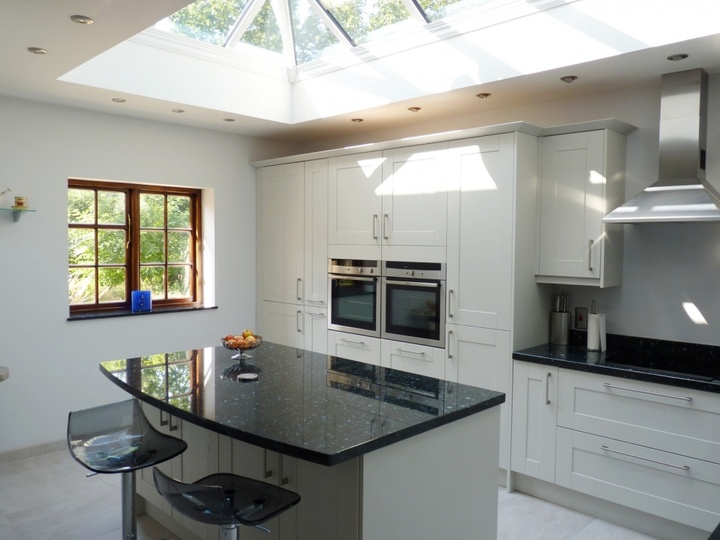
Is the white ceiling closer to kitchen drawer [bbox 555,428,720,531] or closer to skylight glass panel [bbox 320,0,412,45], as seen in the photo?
skylight glass panel [bbox 320,0,412,45]

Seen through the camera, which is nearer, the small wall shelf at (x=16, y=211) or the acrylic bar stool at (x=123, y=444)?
the acrylic bar stool at (x=123, y=444)

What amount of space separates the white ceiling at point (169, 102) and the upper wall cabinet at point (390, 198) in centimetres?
37

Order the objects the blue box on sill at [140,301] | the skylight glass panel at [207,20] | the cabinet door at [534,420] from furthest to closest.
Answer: the blue box on sill at [140,301]
the skylight glass panel at [207,20]
the cabinet door at [534,420]

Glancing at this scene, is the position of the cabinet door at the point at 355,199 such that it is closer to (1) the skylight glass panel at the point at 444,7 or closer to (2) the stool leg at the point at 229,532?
(1) the skylight glass panel at the point at 444,7

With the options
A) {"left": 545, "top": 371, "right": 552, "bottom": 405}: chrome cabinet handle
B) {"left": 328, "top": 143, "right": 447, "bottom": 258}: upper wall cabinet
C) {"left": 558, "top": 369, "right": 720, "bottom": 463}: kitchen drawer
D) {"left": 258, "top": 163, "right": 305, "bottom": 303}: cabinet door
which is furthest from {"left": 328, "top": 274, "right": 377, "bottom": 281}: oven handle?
{"left": 558, "top": 369, "right": 720, "bottom": 463}: kitchen drawer

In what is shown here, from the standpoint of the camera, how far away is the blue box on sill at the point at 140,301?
14.9ft

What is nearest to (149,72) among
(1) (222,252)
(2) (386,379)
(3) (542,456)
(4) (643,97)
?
(1) (222,252)

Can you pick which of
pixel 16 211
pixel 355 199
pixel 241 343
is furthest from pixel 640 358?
pixel 16 211

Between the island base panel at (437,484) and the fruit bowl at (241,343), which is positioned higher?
the fruit bowl at (241,343)

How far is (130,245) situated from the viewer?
4.63 m

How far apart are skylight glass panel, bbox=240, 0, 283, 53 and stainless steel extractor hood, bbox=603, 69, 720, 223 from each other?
8.90 feet

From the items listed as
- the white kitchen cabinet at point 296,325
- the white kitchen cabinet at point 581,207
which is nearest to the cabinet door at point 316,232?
the white kitchen cabinet at point 296,325

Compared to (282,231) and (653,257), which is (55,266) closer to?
(282,231)

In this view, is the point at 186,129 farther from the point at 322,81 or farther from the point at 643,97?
the point at 643,97
